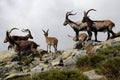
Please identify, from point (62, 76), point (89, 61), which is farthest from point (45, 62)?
point (62, 76)

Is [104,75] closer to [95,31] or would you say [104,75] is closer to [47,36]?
[95,31]

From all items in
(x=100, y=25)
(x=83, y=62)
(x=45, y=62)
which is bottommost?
(x=45, y=62)

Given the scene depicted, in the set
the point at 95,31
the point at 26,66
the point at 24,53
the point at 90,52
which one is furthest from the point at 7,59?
the point at 90,52

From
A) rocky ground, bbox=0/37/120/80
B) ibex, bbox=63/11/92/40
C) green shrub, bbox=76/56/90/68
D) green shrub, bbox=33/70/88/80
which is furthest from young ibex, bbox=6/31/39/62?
green shrub, bbox=33/70/88/80

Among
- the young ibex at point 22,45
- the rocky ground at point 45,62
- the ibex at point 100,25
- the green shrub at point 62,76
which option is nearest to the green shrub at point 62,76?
the green shrub at point 62,76

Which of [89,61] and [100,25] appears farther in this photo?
Result: [100,25]

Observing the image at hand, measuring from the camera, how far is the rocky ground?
2616 centimetres

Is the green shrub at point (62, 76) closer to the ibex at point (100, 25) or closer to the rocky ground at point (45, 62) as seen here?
the rocky ground at point (45, 62)

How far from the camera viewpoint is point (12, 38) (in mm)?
38000

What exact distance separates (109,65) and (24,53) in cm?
1772

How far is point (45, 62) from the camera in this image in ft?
96.6

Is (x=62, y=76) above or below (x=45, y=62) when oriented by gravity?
above

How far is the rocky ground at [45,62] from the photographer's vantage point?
2616 centimetres

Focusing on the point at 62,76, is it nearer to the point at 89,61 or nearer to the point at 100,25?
the point at 89,61
